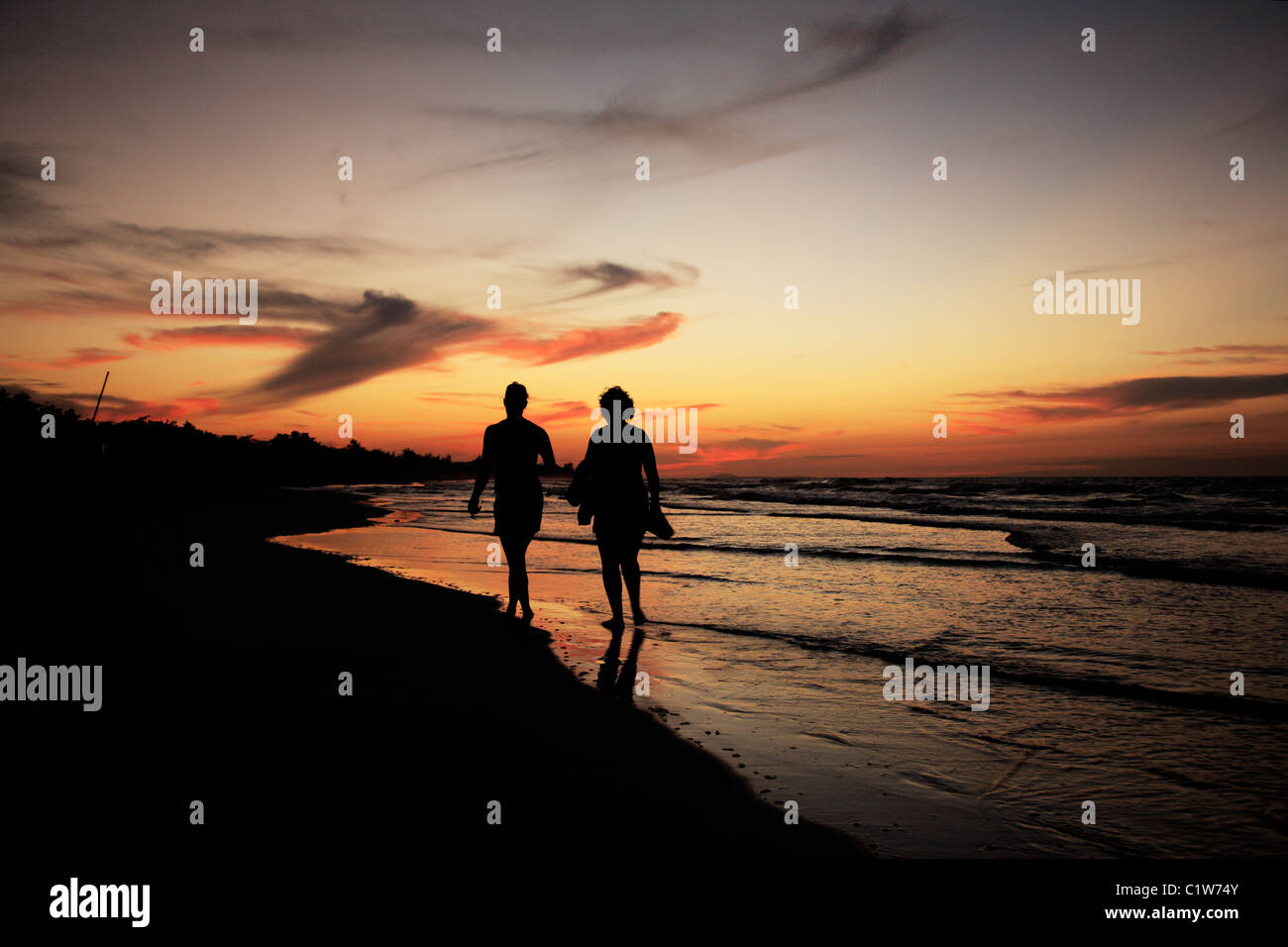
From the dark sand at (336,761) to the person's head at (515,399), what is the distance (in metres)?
2.36

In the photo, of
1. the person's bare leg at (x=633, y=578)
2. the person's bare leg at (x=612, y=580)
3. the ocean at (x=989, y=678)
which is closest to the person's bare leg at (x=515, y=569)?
the ocean at (x=989, y=678)

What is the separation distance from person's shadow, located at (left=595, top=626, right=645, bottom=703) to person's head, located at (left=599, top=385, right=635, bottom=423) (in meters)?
2.34

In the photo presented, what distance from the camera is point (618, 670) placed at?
598cm

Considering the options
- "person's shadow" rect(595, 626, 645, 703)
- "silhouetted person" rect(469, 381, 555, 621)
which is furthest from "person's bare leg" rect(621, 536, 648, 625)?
"silhouetted person" rect(469, 381, 555, 621)

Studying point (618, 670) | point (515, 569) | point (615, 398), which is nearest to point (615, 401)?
point (615, 398)

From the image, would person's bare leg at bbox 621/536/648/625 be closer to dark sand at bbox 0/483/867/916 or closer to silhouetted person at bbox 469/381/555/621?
silhouetted person at bbox 469/381/555/621

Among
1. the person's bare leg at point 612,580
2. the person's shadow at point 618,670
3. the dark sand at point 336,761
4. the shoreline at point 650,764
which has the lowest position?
the person's shadow at point 618,670

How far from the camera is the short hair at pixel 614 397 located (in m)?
7.65

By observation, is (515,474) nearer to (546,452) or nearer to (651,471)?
(546,452)

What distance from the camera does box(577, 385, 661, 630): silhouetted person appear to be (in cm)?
752

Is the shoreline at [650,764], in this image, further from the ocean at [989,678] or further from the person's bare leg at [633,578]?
the person's bare leg at [633,578]

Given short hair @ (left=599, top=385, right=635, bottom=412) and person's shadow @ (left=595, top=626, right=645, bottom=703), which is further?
short hair @ (left=599, top=385, right=635, bottom=412)

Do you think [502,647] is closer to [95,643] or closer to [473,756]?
[473,756]
